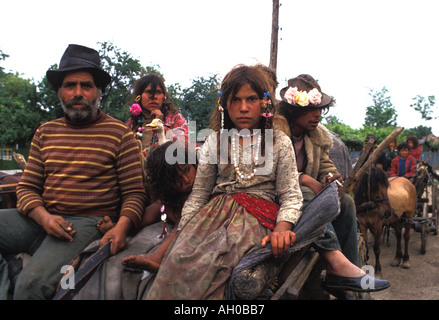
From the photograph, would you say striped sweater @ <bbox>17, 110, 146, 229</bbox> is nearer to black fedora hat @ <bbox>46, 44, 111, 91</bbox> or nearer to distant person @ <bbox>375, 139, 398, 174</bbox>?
black fedora hat @ <bbox>46, 44, 111, 91</bbox>

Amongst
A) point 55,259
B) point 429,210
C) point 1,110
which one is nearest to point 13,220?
point 55,259

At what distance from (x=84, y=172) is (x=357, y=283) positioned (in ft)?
6.42

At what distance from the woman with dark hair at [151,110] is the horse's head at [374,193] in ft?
15.1

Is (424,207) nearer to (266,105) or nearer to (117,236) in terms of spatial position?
(266,105)

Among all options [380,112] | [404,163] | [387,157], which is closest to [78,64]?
[404,163]

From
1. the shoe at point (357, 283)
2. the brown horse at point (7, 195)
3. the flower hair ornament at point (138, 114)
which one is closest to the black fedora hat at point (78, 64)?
the brown horse at point (7, 195)

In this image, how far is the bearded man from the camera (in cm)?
238

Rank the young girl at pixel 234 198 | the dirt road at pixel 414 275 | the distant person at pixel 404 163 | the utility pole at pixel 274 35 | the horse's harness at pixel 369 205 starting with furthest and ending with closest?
the distant person at pixel 404 163, the utility pole at pixel 274 35, the horse's harness at pixel 369 205, the dirt road at pixel 414 275, the young girl at pixel 234 198

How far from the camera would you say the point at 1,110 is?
2250cm

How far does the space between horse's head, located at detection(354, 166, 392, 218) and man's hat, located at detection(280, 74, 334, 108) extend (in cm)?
430

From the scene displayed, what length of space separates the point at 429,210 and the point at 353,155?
18.6 meters

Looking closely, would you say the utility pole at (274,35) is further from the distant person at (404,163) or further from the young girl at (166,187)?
the young girl at (166,187)

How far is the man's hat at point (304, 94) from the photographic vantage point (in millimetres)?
3242

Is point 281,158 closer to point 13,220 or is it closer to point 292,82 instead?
point 292,82
